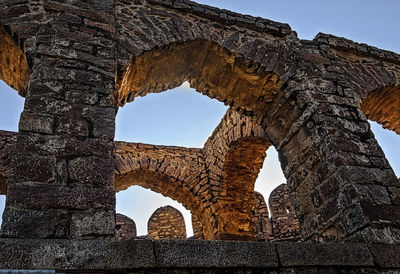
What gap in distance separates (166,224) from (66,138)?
8.68m

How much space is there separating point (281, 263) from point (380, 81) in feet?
11.9

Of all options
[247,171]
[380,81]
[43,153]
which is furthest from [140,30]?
[247,171]

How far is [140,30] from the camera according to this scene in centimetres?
343

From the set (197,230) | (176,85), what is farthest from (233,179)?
(176,85)

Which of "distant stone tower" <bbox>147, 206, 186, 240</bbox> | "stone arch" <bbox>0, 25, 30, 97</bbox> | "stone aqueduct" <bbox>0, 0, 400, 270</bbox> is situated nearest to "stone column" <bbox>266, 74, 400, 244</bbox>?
"stone aqueduct" <bbox>0, 0, 400, 270</bbox>

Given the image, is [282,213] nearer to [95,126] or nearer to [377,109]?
[377,109]

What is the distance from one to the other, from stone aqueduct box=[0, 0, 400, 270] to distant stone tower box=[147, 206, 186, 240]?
7.03 m

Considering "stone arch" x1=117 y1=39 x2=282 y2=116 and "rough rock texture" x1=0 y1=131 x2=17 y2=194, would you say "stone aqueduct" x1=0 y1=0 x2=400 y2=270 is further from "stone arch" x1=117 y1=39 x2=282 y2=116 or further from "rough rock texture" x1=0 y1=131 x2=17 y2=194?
"rough rock texture" x1=0 y1=131 x2=17 y2=194

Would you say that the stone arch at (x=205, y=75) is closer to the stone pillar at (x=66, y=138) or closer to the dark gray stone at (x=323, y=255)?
the stone pillar at (x=66, y=138)

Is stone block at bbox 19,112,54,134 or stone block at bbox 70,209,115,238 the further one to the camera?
stone block at bbox 19,112,54,134

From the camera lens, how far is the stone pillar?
188cm

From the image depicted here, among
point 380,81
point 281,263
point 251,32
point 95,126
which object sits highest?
point 251,32

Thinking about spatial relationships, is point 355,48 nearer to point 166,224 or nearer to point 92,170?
point 92,170

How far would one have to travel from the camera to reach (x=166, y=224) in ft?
34.3
